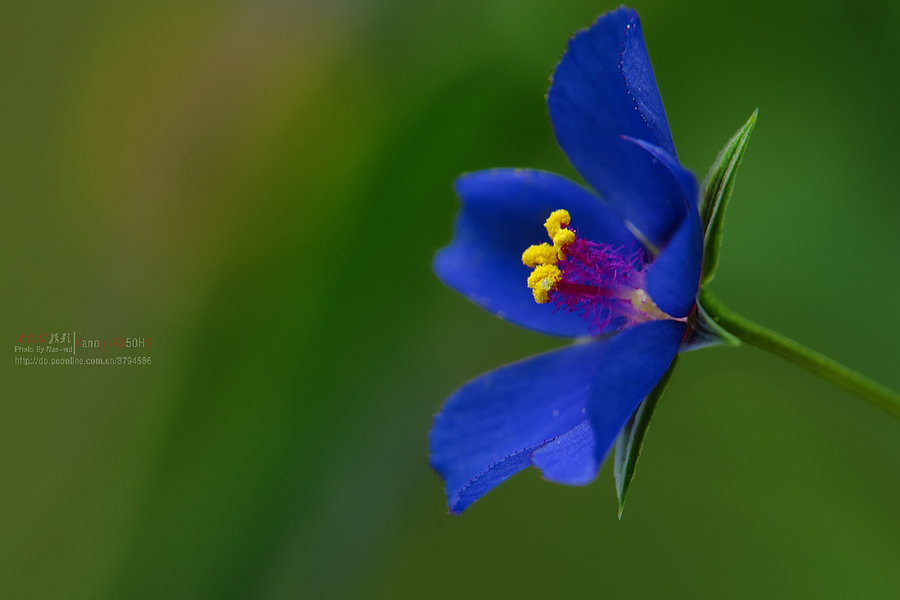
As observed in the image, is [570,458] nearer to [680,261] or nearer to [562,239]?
[680,261]

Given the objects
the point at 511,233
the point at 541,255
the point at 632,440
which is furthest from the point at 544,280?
the point at 632,440

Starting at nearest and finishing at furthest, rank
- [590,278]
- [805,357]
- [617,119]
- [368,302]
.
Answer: [805,357], [617,119], [590,278], [368,302]

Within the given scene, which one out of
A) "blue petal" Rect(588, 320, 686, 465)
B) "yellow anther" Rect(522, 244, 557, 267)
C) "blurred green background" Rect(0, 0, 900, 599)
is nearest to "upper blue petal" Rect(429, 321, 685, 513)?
"blue petal" Rect(588, 320, 686, 465)

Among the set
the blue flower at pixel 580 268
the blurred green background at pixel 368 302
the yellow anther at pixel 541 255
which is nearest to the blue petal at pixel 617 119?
the blue flower at pixel 580 268

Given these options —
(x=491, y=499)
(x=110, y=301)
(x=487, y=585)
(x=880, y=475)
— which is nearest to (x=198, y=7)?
(x=110, y=301)

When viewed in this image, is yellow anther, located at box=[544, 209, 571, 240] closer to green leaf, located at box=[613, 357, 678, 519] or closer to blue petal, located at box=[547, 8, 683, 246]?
blue petal, located at box=[547, 8, 683, 246]
